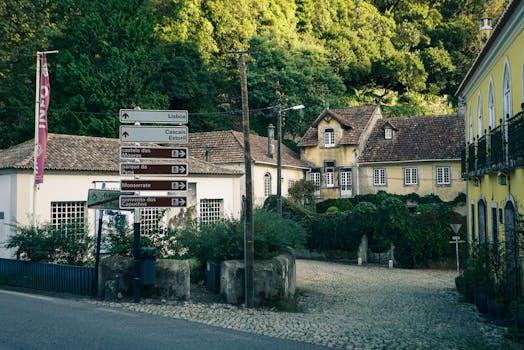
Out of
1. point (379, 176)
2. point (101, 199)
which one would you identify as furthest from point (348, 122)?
point (101, 199)

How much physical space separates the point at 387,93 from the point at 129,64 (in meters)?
29.4

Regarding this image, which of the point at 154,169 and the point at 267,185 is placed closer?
the point at 154,169

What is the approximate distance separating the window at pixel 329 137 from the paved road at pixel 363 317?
23.1m

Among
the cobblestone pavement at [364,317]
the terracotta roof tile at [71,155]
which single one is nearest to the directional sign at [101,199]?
the cobblestone pavement at [364,317]

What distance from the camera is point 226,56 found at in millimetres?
49438

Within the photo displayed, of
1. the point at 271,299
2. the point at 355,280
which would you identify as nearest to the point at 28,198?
the point at 271,299

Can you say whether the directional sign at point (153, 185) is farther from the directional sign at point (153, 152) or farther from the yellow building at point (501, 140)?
the yellow building at point (501, 140)

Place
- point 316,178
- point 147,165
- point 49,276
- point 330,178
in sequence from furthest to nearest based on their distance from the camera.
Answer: point 316,178
point 330,178
point 49,276
point 147,165

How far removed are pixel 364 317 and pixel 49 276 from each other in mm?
8466

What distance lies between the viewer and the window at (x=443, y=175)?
1597 inches

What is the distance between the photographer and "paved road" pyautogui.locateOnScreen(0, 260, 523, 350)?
34.5 ft

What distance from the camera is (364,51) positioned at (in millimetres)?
57531

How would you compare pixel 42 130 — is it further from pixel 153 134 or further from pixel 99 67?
pixel 99 67

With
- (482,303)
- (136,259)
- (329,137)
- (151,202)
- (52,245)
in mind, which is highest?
(329,137)
